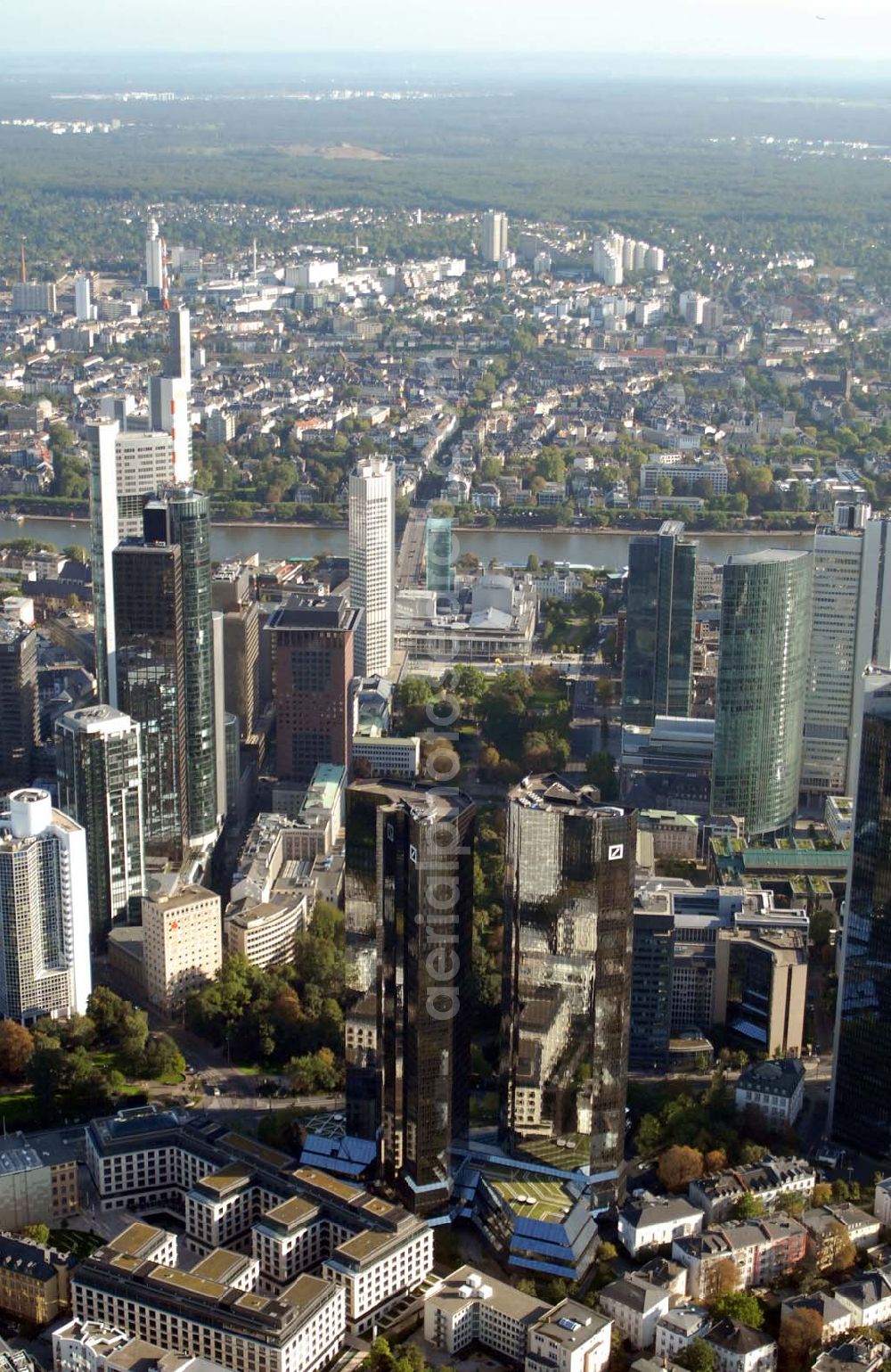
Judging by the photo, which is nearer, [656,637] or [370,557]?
[656,637]

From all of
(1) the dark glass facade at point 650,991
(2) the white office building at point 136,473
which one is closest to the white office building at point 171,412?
(2) the white office building at point 136,473

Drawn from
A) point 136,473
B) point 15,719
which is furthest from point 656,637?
point 15,719

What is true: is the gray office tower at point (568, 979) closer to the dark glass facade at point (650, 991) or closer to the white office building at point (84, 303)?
the dark glass facade at point (650, 991)

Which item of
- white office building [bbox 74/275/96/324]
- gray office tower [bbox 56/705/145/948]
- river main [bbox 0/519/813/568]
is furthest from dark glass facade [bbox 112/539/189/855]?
white office building [bbox 74/275/96/324]

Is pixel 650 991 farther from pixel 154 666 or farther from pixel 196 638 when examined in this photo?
pixel 196 638

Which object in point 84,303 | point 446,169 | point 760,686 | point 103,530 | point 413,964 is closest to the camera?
point 413,964

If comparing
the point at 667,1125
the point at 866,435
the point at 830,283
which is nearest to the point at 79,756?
the point at 667,1125

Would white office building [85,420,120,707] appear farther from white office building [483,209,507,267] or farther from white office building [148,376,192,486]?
white office building [483,209,507,267]
